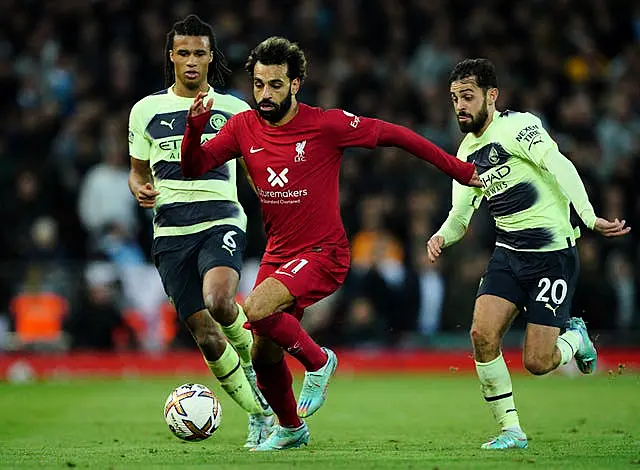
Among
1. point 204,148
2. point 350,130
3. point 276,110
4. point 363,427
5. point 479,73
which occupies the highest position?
point 479,73

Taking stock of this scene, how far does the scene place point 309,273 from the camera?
8914 millimetres

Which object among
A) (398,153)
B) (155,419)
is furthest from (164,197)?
(398,153)

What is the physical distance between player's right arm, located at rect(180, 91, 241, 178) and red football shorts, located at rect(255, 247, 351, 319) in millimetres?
→ 803

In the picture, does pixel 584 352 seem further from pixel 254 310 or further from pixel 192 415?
pixel 192 415

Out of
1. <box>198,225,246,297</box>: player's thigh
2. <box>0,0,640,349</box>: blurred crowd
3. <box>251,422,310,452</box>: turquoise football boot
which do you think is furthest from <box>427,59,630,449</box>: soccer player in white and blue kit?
<box>0,0,640,349</box>: blurred crowd

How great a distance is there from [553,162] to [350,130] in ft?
4.79

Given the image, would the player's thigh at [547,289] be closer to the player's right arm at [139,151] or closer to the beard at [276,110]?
the beard at [276,110]

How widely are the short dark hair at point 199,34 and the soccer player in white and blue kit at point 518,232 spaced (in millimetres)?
1955

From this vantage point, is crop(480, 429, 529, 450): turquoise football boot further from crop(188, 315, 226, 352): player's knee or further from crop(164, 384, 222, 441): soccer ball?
crop(188, 315, 226, 352): player's knee

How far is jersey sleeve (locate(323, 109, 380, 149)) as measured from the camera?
904 cm

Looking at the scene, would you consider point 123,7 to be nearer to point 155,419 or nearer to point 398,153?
point 398,153

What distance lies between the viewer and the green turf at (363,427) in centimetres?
837

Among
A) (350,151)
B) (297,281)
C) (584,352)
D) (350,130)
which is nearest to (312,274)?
(297,281)

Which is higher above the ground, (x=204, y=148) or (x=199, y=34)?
(x=199, y=34)
